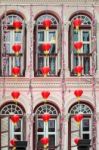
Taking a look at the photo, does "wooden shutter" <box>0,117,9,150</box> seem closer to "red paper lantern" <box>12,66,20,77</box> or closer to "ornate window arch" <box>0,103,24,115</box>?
"ornate window arch" <box>0,103,24,115</box>

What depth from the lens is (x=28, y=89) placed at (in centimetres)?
1752

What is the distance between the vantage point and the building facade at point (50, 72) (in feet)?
57.4

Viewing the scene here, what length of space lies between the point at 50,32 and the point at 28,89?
164 centimetres

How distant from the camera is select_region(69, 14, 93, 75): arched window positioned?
58.2 feet

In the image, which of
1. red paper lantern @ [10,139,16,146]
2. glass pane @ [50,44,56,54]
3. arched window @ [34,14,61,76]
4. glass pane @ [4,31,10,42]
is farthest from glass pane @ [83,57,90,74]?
red paper lantern @ [10,139,16,146]

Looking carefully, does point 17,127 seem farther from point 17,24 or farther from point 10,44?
point 17,24

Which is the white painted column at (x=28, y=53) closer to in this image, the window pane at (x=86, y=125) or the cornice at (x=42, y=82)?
the cornice at (x=42, y=82)

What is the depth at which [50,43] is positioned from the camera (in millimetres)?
17766

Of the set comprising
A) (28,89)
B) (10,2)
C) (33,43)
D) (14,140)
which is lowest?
(14,140)

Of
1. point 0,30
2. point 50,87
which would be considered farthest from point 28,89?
point 0,30

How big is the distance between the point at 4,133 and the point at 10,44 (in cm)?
233

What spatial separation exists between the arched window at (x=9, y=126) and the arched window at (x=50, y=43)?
1.08 metres

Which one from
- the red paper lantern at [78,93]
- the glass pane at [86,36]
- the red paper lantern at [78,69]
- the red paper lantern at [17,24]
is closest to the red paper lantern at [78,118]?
the red paper lantern at [78,93]

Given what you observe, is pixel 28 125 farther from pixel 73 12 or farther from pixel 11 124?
pixel 73 12
